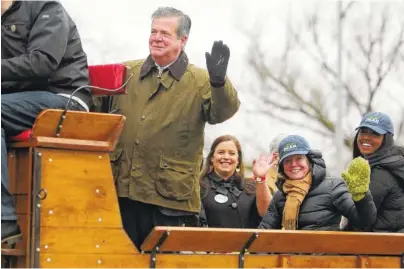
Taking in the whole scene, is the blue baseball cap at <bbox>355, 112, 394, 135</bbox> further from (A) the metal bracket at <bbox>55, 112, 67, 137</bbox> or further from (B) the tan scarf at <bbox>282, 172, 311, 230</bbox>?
(A) the metal bracket at <bbox>55, 112, 67, 137</bbox>

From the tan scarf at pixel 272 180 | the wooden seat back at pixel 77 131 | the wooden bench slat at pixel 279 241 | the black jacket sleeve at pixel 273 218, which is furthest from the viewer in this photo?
the tan scarf at pixel 272 180

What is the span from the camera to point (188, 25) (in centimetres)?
653

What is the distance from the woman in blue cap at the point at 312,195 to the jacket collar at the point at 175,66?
2.49 feet

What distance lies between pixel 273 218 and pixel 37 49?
185 cm

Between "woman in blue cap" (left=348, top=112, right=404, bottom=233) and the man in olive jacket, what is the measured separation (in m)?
1.03

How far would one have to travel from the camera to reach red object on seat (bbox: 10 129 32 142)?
5.50 meters

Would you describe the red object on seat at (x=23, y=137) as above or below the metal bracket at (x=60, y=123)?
below

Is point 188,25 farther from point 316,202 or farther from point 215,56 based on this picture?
point 316,202

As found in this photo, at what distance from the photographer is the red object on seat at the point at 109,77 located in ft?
19.9

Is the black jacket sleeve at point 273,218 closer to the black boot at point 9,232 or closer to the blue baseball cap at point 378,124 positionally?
the blue baseball cap at point 378,124

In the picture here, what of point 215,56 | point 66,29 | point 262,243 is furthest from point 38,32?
point 262,243

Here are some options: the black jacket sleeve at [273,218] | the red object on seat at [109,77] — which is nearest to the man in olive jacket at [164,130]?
the red object on seat at [109,77]

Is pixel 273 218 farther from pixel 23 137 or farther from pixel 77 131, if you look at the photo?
pixel 23 137

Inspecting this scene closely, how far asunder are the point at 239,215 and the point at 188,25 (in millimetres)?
1453
